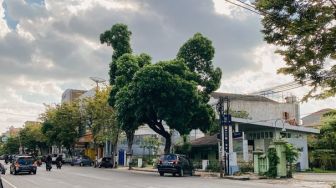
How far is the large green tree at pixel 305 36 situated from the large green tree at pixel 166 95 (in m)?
22.1

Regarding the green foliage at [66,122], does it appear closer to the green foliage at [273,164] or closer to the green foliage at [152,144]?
the green foliage at [152,144]

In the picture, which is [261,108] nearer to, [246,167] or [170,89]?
[246,167]

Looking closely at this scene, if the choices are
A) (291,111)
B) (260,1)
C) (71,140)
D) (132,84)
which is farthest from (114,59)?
(260,1)

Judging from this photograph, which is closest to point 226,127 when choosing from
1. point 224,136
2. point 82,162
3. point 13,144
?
point 224,136

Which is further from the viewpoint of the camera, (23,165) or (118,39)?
(118,39)

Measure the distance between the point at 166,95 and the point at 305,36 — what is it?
23.7 metres

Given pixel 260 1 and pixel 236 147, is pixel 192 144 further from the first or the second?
pixel 260 1

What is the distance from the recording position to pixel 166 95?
3672cm

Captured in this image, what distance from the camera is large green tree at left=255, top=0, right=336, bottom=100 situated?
1291cm

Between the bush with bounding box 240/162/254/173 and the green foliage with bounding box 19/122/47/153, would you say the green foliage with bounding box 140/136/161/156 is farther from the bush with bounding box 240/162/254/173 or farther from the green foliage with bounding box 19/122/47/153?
the green foliage with bounding box 19/122/47/153

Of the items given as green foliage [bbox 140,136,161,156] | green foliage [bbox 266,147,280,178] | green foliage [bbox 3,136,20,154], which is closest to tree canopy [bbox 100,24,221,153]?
green foliage [bbox 266,147,280,178]

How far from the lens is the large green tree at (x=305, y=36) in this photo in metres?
12.9

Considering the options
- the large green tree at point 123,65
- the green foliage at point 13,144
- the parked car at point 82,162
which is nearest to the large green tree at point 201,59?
the large green tree at point 123,65

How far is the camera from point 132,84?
127 feet
